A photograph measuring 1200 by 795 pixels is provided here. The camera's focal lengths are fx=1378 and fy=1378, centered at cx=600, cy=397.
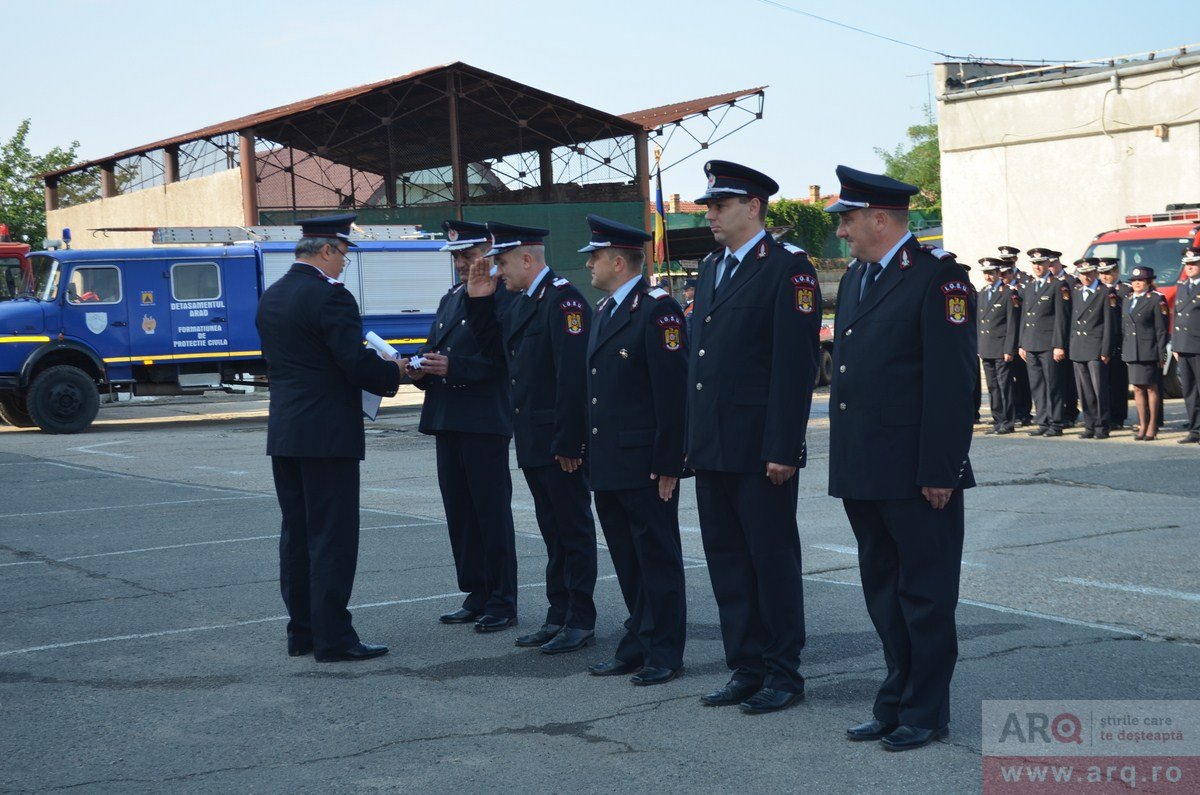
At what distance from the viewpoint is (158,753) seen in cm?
502

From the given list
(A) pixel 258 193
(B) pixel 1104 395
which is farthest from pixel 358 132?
(B) pixel 1104 395

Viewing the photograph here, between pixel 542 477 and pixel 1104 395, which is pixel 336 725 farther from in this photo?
pixel 1104 395

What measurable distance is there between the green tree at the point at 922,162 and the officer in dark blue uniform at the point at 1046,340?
88059 mm

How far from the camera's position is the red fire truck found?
63.1 ft

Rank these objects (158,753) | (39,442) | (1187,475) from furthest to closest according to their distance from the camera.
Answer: (39,442) → (1187,475) → (158,753)

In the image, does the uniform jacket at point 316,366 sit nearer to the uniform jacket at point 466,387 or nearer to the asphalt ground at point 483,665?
the uniform jacket at point 466,387

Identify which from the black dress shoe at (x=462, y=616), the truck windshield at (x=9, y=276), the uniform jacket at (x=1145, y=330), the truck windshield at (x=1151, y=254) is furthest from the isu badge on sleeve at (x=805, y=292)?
the truck windshield at (x=9, y=276)

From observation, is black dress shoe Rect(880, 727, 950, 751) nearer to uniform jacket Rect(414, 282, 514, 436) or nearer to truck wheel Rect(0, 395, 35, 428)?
uniform jacket Rect(414, 282, 514, 436)

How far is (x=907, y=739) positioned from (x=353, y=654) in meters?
2.79

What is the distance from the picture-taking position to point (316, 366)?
645 cm

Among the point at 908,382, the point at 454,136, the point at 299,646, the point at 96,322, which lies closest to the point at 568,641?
the point at 299,646

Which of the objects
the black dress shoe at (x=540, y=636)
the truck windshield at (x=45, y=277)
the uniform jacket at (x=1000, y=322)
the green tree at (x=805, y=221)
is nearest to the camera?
the black dress shoe at (x=540, y=636)

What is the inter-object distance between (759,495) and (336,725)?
6.11 ft

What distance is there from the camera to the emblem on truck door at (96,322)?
21.7 meters
